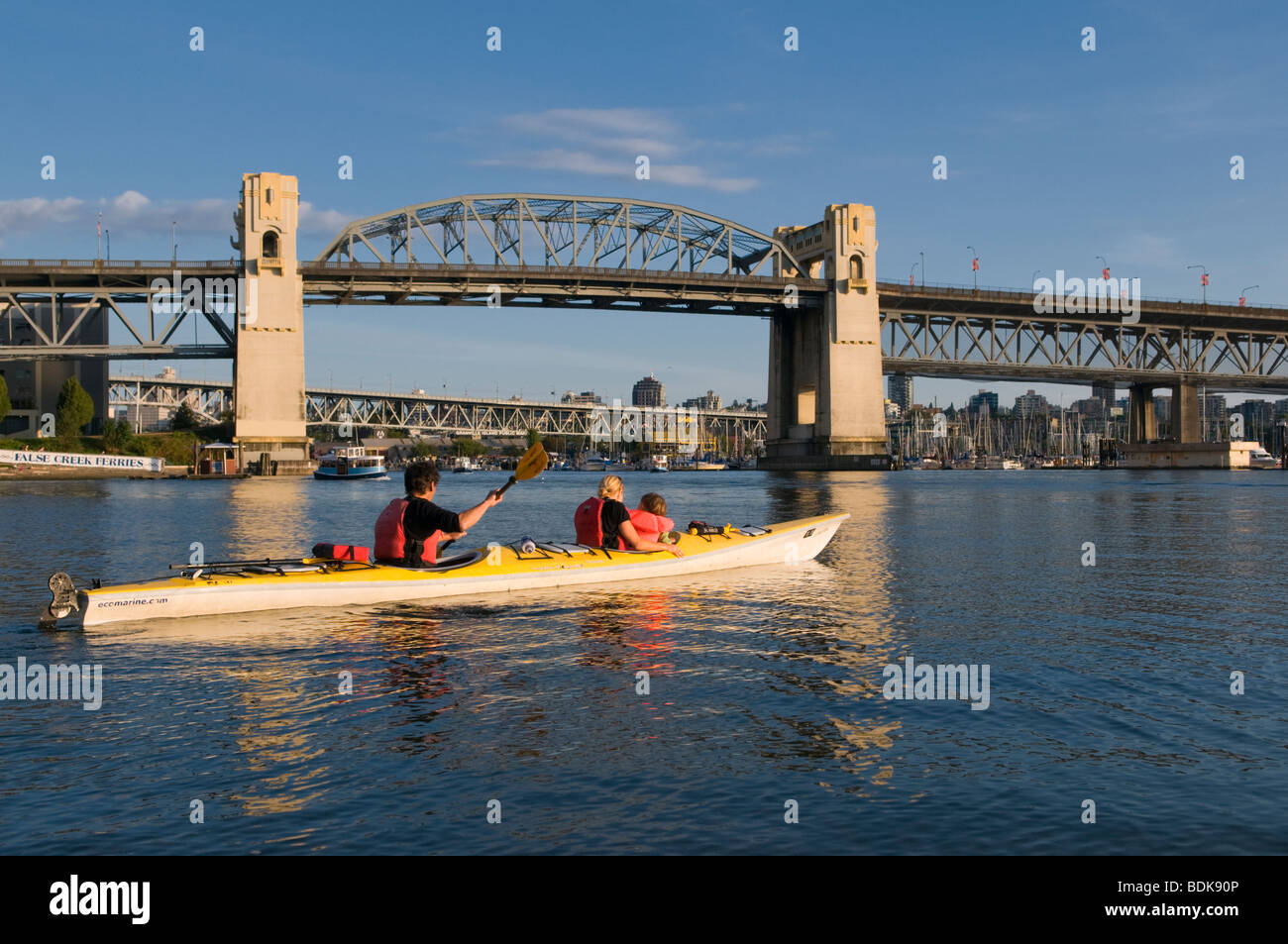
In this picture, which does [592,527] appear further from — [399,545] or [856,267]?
[856,267]

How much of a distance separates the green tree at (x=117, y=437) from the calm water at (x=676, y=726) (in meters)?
73.7

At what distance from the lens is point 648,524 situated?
56.7 feet

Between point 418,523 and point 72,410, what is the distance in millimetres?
81465

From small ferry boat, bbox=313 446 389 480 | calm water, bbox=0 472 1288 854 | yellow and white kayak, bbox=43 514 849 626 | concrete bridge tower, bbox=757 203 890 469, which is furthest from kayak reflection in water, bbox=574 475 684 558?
concrete bridge tower, bbox=757 203 890 469

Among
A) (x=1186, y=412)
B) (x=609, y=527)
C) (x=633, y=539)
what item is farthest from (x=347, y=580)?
(x=1186, y=412)

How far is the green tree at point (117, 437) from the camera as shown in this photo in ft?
277

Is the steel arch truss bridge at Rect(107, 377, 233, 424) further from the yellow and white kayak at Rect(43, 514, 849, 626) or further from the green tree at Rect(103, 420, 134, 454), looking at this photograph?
the yellow and white kayak at Rect(43, 514, 849, 626)

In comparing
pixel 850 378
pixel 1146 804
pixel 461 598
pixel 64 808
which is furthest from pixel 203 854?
pixel 850 378

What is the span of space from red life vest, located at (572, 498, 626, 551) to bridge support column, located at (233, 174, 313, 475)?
63.7m

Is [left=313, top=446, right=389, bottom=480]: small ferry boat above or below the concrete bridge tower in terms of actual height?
below

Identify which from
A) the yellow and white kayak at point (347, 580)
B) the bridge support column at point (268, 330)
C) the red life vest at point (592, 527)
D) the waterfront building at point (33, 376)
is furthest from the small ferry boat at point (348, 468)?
the red life vest at point (592, 527)

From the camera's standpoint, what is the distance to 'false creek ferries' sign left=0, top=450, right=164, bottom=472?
72312mm

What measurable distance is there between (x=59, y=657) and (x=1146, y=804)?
Result: 10.7m
